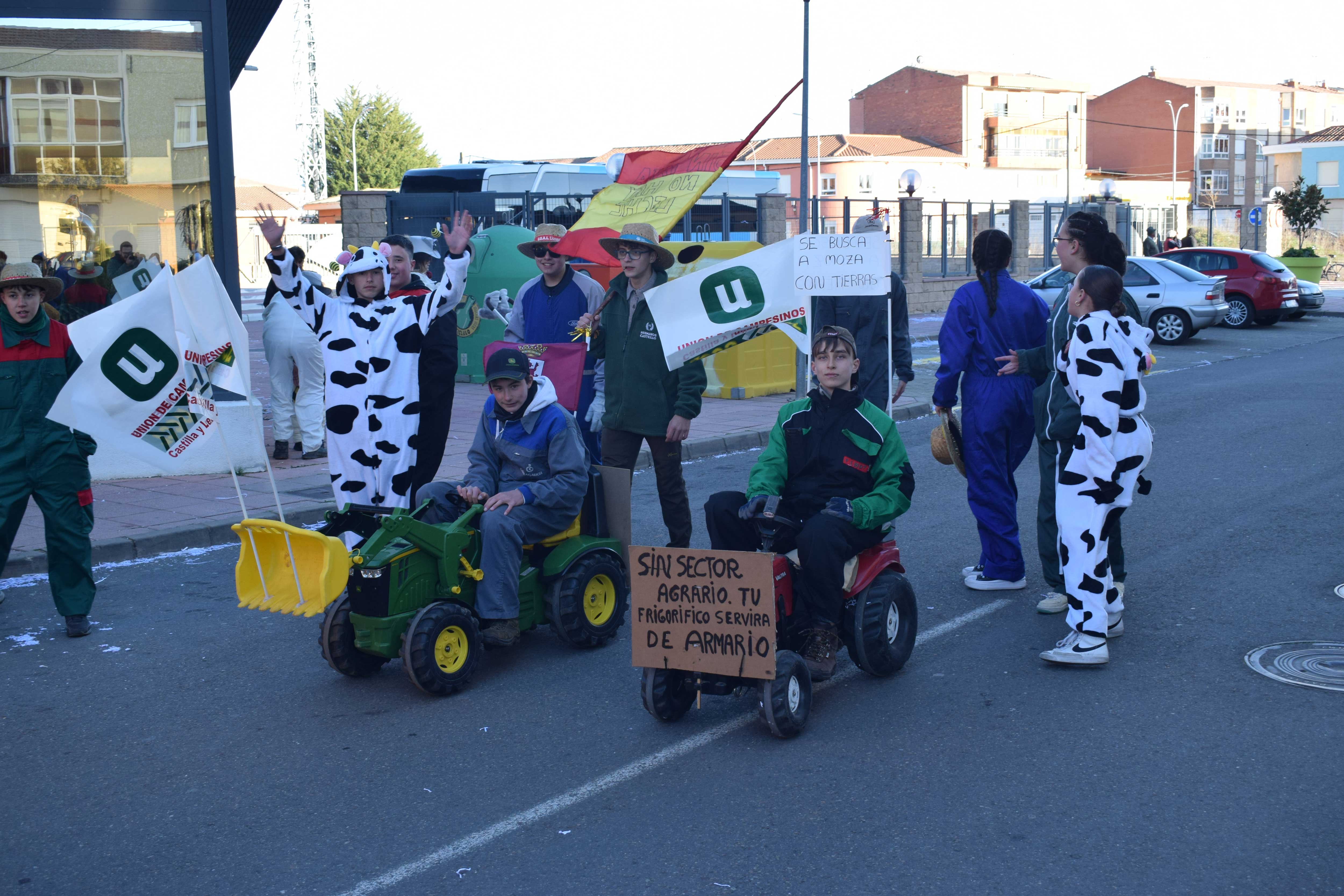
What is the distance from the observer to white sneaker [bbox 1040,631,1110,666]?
5.41 m

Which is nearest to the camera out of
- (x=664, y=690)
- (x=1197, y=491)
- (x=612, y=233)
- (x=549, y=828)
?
(x=549, y=828)

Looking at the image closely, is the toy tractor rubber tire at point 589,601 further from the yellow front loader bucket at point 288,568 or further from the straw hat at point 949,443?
the straw hat at point 949,443

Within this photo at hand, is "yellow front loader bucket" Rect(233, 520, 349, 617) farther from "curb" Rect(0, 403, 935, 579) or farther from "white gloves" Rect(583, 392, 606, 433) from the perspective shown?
"white gloves" Rect(583, 392, 606, 433)

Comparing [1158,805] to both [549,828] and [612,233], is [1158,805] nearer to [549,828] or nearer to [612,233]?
[549,828]

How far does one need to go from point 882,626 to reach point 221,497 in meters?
6.35

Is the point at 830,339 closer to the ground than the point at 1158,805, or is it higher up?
higher up

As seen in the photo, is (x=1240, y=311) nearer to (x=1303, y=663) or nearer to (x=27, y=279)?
(x=1303, y=663)

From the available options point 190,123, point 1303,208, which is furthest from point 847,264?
point 1303,208

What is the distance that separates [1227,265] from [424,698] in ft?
77.5

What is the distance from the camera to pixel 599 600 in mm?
6090

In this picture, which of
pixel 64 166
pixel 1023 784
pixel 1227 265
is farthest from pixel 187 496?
pixel 1227 265

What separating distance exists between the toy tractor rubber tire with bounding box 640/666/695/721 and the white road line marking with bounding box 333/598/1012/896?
0.15 metres

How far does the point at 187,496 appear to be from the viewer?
9.77 meters

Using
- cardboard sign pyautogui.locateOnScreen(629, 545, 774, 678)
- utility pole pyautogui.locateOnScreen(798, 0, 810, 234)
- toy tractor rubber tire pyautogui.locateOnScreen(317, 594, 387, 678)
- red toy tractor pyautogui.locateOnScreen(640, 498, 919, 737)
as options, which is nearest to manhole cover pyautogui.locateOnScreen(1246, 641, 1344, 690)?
red toy tractor pyautogui.locateOnScreen(640, 498, 919, 737)
